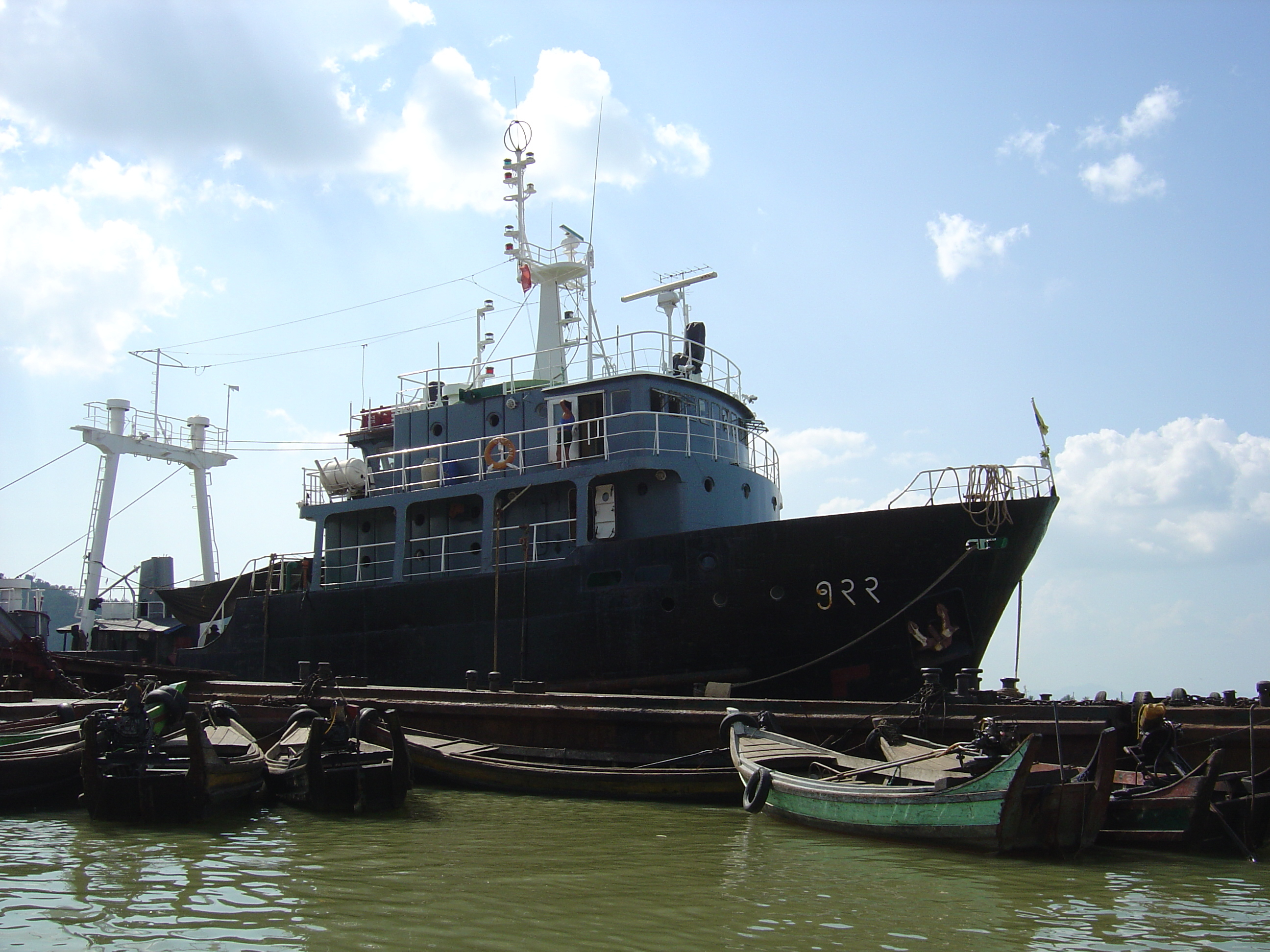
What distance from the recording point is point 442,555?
61.3 ft

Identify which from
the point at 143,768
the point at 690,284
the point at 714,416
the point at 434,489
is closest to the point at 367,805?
the point at 143,768

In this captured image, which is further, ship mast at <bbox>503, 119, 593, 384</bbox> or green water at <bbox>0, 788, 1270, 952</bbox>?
ship mast at <bbox>503, 119, 593, 384</bbox>

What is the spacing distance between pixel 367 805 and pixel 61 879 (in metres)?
3.67

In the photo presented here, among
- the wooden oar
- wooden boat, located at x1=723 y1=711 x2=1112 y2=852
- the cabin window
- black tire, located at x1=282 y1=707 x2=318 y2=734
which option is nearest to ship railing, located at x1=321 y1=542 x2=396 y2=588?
black tire, located at x1=282 y1=707 x2=318 y2=734

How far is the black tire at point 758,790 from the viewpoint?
1092 centimetres

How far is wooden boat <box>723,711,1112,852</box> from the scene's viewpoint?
9.13m

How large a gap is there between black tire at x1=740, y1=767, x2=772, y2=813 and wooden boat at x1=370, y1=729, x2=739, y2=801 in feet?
3.35

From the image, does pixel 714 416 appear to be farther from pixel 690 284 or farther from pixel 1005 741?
pixel 1005 741

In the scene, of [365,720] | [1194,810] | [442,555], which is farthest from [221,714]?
[1194,810]

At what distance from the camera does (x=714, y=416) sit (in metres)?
19.7

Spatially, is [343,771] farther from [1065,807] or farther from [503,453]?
[503,453]

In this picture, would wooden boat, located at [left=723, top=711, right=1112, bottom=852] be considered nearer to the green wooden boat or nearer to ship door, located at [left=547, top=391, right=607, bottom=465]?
the green wooden boat

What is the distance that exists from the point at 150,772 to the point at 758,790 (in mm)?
6802

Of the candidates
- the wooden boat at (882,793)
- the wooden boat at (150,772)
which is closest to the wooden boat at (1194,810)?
the wooden boat at (882,793)
